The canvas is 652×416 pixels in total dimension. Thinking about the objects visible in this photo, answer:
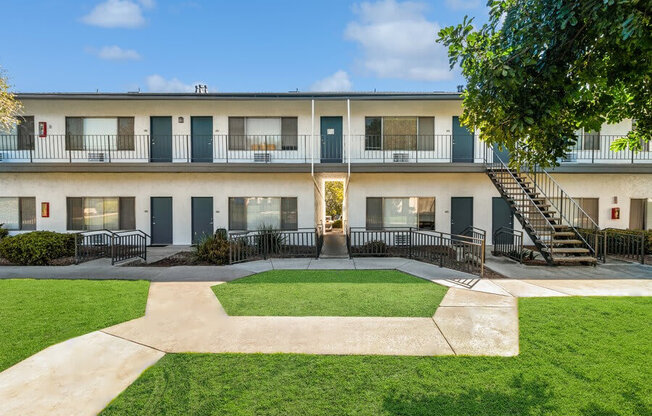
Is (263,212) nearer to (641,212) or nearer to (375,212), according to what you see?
(375,212)

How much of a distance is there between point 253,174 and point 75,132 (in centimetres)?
856

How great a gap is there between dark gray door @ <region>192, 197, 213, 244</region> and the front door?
576cm

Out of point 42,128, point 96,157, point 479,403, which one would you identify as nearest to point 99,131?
point 96,157

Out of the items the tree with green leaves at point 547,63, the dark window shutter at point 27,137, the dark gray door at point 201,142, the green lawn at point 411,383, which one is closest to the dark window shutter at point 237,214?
the dark gray door at point 201,142

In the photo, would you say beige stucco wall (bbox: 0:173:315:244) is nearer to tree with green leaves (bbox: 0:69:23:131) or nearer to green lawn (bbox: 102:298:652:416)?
tree with green leaves (bbox: 0:69:23:131)

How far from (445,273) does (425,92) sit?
26.9ft

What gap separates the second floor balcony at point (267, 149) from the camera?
15266mm

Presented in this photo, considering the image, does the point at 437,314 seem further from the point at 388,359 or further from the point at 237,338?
the point at 237,338

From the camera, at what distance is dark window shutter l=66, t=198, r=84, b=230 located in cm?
1538

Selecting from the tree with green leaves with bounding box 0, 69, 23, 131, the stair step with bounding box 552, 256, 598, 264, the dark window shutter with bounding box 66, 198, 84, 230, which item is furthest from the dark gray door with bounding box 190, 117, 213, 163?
the stair step with bounding box 552, 256, 598, 264

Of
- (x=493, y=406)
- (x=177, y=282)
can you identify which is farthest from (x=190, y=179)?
(x=493, y=406)

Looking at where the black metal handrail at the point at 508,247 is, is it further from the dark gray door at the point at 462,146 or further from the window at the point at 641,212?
the window at the point at 641,212

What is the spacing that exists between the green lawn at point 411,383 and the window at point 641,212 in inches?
550

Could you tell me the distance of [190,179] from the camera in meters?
15.4
